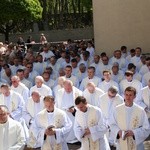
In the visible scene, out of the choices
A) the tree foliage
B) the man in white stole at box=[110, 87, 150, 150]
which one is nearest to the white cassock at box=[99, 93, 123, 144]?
the man in white stole at box=[110, 87, 150, 150]

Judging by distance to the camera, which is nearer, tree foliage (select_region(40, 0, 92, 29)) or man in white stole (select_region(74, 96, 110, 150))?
man in white stole (select_region(74, 96, 110, 150))

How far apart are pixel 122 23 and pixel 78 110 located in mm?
9859

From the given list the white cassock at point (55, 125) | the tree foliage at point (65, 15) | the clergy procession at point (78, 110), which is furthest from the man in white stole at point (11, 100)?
the tree foliage at point (65, 15)

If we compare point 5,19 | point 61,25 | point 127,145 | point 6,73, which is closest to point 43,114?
point 127,145

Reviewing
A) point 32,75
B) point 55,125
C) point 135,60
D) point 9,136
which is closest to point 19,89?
point 32,75

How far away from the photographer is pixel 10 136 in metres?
7.21

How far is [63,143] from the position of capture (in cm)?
845

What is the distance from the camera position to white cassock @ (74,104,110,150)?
26.6 feet

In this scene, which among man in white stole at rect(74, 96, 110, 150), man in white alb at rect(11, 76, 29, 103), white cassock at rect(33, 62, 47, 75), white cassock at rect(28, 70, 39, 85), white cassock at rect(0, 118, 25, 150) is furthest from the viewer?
white cassock at rect(33, 62, 47, 75)

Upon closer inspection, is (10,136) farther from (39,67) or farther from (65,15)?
(65,15)

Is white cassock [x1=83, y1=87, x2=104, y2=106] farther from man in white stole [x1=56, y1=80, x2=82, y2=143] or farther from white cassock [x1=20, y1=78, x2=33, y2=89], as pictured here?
white cassock [x1=20, y1=78, x2=33, y2=89]

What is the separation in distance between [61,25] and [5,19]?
44.3 feet

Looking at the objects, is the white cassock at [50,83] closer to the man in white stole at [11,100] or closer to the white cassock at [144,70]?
the man in white stole at [11,100]

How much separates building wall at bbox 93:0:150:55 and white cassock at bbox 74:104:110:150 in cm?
956
